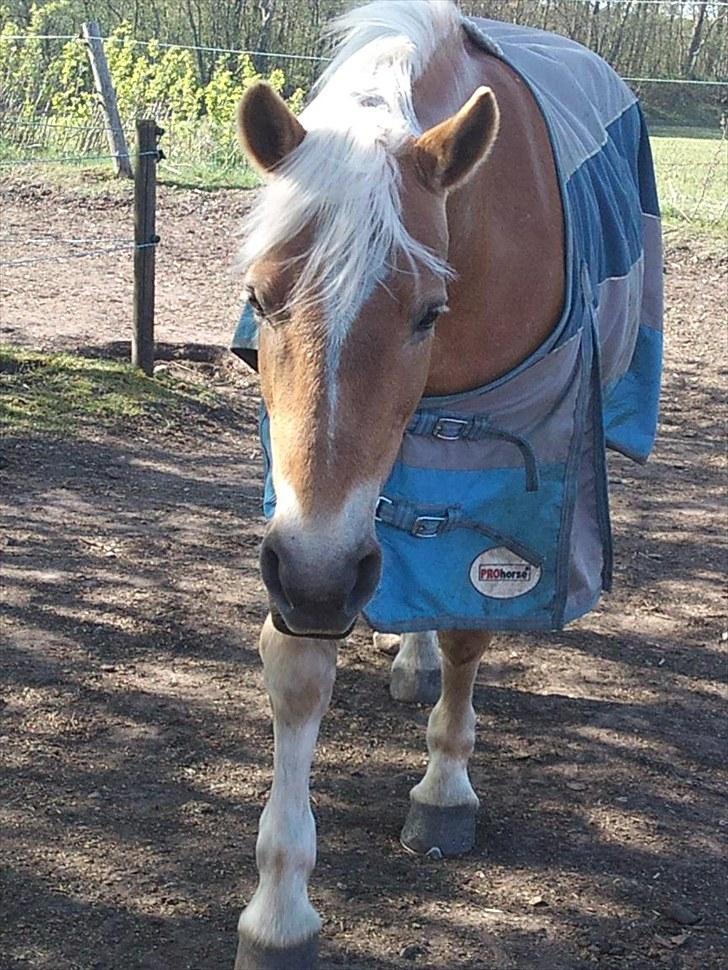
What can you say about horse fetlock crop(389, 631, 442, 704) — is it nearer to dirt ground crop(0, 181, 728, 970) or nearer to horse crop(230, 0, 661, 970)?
dirt ground crop(0, 181, 728, 970)

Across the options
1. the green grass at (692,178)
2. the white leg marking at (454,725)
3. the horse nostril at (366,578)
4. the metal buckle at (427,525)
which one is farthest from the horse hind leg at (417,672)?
the green grass at (692,178)

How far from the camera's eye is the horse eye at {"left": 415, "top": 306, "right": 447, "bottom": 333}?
203 centimetres

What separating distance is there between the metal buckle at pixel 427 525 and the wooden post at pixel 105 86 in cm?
985

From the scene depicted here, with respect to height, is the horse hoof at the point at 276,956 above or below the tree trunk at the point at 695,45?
below

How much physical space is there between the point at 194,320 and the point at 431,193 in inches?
238

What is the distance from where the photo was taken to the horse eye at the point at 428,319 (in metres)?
2.03

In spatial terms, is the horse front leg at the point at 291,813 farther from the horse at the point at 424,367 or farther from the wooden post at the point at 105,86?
the wooden post at the point at 105,86

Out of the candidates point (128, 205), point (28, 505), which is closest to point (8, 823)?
point (28, 505)

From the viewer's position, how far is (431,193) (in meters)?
2.11

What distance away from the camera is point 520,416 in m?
2.62

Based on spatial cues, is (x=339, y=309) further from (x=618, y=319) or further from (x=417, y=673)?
(x=417, y=673)

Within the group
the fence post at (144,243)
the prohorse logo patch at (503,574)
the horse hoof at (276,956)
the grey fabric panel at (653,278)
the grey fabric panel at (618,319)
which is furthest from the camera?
the fence post at (144,243)

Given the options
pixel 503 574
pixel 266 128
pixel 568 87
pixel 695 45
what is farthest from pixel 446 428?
pixel 695 45

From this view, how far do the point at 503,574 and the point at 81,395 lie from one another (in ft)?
12.9
